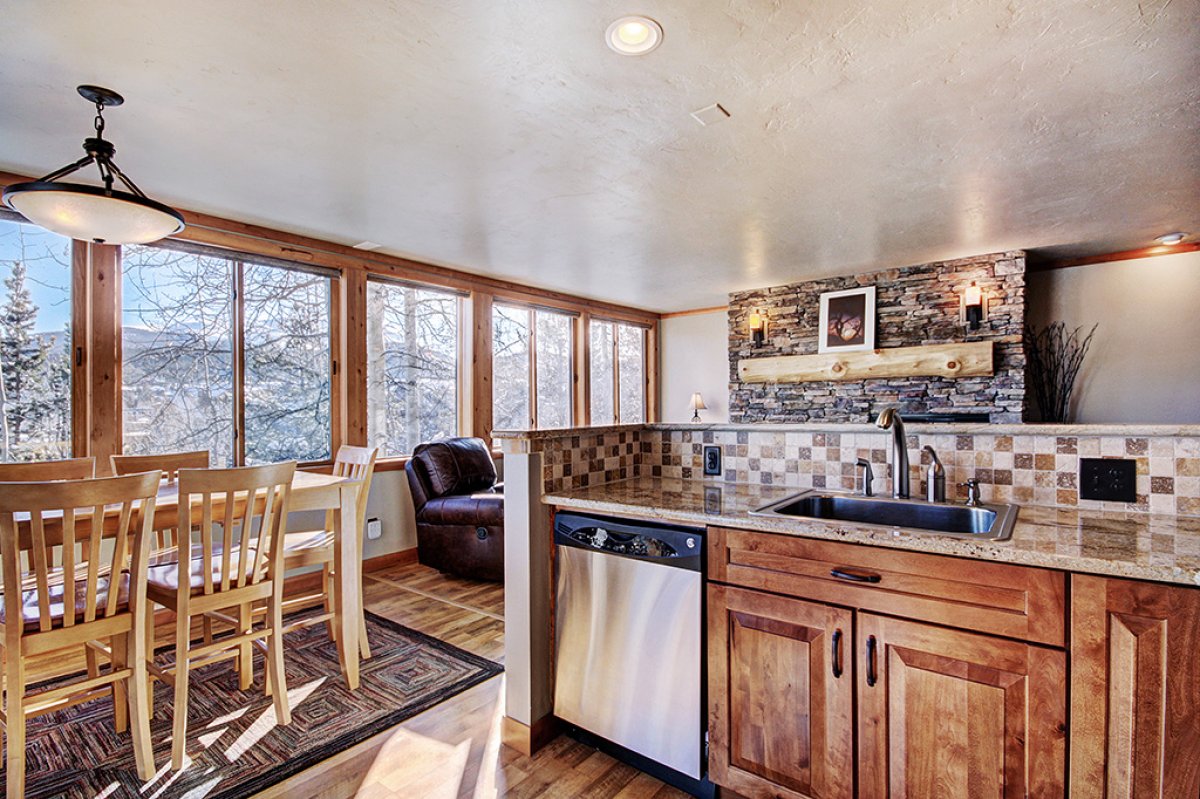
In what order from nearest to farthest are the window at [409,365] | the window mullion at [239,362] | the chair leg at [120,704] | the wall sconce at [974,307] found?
the chair leg at [120,704] → the window mullion at [239,362] → the window at [409,365] → the wall sconce at [974,307]

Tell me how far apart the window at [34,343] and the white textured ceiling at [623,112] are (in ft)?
1.38

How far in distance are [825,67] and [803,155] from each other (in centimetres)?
75

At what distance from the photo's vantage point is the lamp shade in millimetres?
1876

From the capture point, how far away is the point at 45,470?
2.47 metres

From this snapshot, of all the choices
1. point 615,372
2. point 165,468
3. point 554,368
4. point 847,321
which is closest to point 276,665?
point 165,468

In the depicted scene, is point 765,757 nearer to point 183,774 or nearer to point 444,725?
point 444,725

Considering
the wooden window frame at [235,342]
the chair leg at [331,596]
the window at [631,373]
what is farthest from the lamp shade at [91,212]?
the window at [631,373]

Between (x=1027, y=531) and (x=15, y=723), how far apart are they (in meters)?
2.95

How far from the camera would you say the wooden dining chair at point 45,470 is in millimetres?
2393

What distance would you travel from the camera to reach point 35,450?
293 cm

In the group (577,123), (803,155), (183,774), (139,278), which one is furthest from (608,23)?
(139,278)

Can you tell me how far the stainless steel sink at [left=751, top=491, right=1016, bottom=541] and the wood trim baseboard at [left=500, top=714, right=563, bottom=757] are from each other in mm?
1148

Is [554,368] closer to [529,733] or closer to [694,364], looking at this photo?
[694,364]

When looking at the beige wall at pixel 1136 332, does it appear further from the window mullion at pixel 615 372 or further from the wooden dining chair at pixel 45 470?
the wooden dining chair at pixel 45 470
